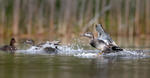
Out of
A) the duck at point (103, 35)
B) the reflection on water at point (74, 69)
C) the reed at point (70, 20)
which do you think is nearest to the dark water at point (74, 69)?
the reflection on water at point (74, 69)

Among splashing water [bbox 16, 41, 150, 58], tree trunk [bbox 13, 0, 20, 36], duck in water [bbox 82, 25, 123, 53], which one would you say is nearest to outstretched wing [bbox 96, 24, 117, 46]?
duck in water [bbox 82, 25, 123, 53]

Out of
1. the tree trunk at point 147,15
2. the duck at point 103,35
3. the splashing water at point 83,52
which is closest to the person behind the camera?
the splashing water at point 83,52

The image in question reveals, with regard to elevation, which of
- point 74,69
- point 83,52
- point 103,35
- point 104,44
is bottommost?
point 74,69

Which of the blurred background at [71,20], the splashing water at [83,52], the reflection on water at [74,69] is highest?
the blurred background at [71,20]

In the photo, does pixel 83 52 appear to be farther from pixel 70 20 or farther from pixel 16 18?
pixel 16 18

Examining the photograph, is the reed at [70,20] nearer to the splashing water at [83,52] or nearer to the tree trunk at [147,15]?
the tree trunk at [147,15]

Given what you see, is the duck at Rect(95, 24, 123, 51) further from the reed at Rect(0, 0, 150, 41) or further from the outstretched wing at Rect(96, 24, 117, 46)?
the reed at Rect(0, 0, 150, 41)

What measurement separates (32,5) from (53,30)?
2.43 meters

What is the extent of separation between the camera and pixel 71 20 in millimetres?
33750

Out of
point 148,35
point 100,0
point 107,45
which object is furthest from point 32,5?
point 107,45

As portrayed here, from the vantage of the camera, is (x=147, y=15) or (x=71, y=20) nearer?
(x=71, y=20)

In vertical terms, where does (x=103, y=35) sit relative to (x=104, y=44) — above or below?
above

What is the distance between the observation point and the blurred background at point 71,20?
3366 centimetres

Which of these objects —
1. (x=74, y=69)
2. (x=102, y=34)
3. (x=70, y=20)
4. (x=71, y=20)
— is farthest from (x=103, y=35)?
(x=71, y=20)
